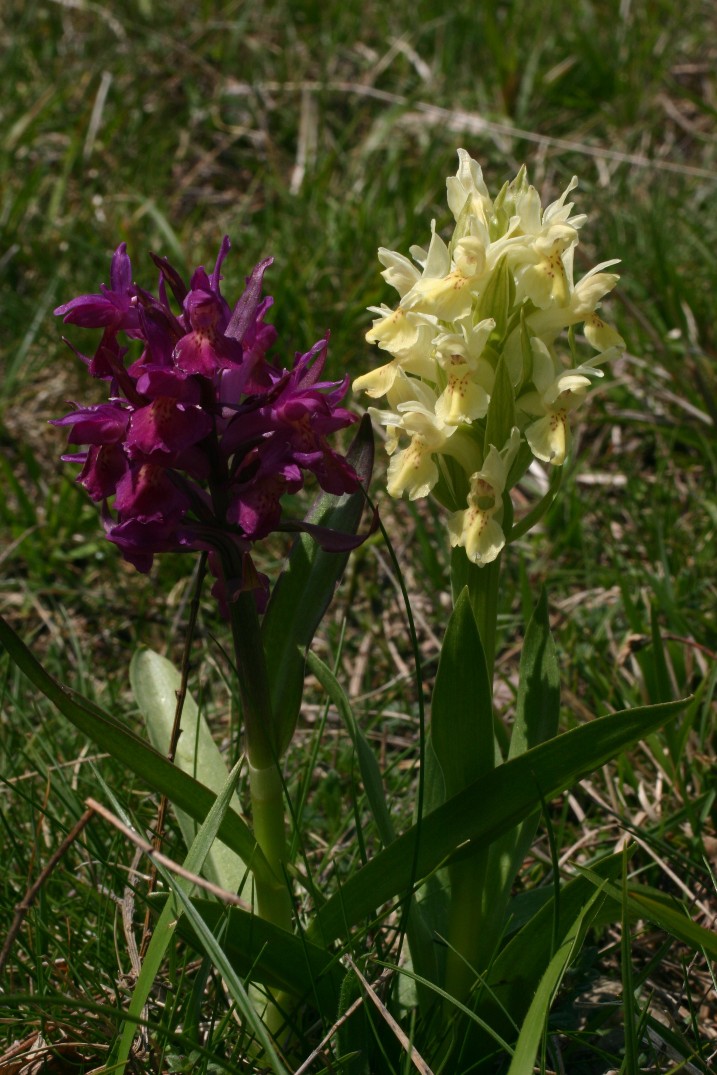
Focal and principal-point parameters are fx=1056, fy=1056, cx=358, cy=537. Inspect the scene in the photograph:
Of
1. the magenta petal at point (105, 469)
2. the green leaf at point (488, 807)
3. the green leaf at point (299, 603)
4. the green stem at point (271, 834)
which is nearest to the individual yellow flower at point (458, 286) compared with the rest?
the green leaf at point (299, 603)

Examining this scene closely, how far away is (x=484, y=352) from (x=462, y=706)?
1.61 feet

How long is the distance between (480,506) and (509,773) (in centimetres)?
36

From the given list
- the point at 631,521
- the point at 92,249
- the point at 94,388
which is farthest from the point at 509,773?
the point at 92,249

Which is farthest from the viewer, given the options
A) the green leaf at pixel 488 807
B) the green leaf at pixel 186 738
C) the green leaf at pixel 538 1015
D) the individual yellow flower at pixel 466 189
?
the green leaf at pixel 186 738

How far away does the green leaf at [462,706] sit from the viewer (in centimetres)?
142

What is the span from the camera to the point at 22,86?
4.55 m

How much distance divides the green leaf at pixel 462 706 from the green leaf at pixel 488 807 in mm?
69

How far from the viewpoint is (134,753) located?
1.40 metres

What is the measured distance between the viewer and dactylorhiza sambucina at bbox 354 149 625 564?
1401 mm

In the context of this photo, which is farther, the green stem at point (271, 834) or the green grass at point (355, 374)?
the green grass at point (355, 374)

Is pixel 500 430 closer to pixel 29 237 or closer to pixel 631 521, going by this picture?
pixel 631 521

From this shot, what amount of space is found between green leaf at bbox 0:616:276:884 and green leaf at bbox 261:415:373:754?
0.14 meters

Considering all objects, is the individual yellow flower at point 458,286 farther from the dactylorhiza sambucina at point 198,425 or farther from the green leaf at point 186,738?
the green leaf at point 186,738

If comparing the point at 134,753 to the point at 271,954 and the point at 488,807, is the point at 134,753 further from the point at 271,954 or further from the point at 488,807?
the point at 488,807
